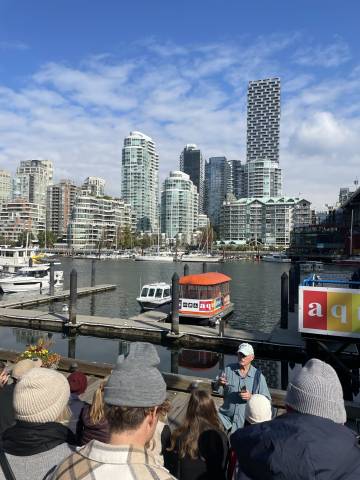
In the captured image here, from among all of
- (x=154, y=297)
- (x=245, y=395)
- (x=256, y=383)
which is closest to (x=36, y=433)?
(x=245, y=395)

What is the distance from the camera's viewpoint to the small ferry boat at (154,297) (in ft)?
113

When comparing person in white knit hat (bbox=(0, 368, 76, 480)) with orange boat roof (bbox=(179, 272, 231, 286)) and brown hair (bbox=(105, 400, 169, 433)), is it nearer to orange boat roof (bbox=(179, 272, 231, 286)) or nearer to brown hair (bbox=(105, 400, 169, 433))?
brown hair (bbox=(105, 400, 169, 433))

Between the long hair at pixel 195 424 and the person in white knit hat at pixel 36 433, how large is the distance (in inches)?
63.9

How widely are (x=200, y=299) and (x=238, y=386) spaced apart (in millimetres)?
21053

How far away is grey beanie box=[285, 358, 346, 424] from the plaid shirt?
3.76ft

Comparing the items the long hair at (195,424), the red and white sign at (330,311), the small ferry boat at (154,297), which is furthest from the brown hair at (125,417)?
the small ferry boat at (154,297)

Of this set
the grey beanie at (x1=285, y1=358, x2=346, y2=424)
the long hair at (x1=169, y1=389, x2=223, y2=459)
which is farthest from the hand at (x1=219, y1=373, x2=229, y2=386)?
the grey beanie at (x1=285, y1=358, x2=346, y2=424)

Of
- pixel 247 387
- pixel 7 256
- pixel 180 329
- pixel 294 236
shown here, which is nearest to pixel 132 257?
pixel 294 236

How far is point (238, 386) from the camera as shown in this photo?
7.01 meters

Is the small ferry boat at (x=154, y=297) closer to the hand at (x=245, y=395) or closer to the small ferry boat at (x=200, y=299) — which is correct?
the small ferry boat at (x=200, y=299)

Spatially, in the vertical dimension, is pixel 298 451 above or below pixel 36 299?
above

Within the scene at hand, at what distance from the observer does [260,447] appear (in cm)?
228

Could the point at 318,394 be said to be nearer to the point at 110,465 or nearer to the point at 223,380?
the point at 110,465

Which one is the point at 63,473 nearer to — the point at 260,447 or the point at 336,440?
the point at 260,447
